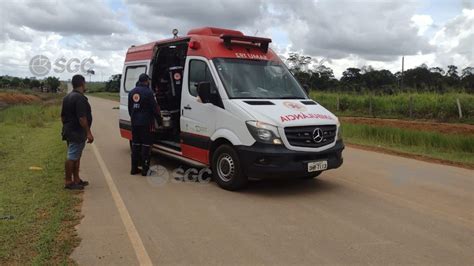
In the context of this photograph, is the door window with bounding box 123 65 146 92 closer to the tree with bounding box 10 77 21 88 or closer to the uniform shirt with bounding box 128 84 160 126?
the uniform shirt with bounding box 128 84 160 126

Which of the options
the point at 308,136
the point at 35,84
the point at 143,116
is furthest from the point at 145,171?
the point at 35,84

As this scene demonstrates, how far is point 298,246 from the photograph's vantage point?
503 centimetres

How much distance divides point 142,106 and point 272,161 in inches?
121

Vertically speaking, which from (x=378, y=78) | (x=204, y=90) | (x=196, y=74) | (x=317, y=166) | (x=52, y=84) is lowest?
(x=317, y=166)

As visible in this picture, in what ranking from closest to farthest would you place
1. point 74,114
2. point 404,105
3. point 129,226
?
point 129,226 → point 74,114 → point 404,105

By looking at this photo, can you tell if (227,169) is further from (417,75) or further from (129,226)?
(417,75)

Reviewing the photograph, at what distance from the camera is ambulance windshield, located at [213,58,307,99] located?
790cm

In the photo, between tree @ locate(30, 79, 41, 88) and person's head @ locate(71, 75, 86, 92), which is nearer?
person's head @ locate(71, 75, 86, 92)

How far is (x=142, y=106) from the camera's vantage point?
8.86 m

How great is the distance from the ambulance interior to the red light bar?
1.52 metres

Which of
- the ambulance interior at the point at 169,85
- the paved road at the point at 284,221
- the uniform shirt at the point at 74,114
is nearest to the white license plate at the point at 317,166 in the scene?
the paved road at the point at 284,221

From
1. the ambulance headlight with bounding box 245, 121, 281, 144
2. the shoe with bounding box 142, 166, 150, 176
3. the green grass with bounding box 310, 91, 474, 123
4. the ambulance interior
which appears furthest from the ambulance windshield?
the green grass with bounding box 310, 91, 474, 123

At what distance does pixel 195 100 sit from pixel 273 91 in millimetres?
1396

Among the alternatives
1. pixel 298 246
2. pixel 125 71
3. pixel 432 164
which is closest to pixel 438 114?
pixel 432 164
